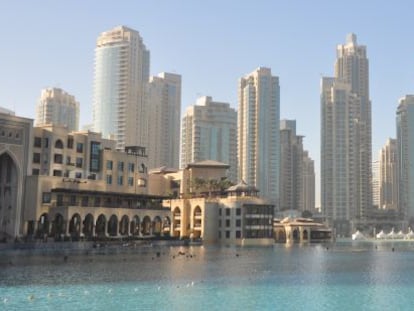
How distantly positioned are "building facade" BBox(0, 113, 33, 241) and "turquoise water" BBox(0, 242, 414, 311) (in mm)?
41022

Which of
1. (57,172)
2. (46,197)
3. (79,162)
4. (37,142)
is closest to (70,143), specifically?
(79,162)

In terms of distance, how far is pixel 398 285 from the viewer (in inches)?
2422

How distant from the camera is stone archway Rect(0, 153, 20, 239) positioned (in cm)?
12525

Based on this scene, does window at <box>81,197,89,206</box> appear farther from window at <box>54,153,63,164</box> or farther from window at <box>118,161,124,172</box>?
window at <box>118,161,124,172</box>

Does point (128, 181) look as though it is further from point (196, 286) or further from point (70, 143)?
point (196, 286)

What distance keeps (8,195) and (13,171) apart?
4.88 m

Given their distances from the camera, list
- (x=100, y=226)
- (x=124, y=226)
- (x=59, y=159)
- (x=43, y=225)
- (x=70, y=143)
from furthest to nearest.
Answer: (x=124, y=226), (x=70, y=143), (x=59, y=159), (x=100, y=226), (x=43, y=225)

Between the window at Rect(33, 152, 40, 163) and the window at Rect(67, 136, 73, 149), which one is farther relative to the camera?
the window at Rect(67, 136, 73, 149)

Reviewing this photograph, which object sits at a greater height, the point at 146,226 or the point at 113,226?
the point at 146,226

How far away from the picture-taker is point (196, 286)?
57844 mm

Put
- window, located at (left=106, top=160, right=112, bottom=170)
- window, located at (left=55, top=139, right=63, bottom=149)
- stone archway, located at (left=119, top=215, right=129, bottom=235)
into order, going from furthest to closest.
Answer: window, located at (left=106, top=160, right=112, bottom=170) → stone archway, located at (left=119, top=215, right=129, bottom=235) → window, located at (left=55, top=139, right=63, bottom=149)

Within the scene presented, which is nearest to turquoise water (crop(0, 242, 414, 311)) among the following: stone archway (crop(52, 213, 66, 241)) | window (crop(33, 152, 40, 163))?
stone archway (crop(52, 213, 66, 241))

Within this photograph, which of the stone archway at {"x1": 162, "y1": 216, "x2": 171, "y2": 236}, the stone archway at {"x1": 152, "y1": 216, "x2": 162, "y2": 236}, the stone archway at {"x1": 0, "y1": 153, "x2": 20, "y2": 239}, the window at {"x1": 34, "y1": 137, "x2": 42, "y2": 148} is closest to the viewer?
the stone archway at {"x1": 0, "y1": 153, "x2": 20, "y2": 239}

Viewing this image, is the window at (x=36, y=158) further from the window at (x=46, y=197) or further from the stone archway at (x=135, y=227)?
the stone archway at (x=135, y=227)
